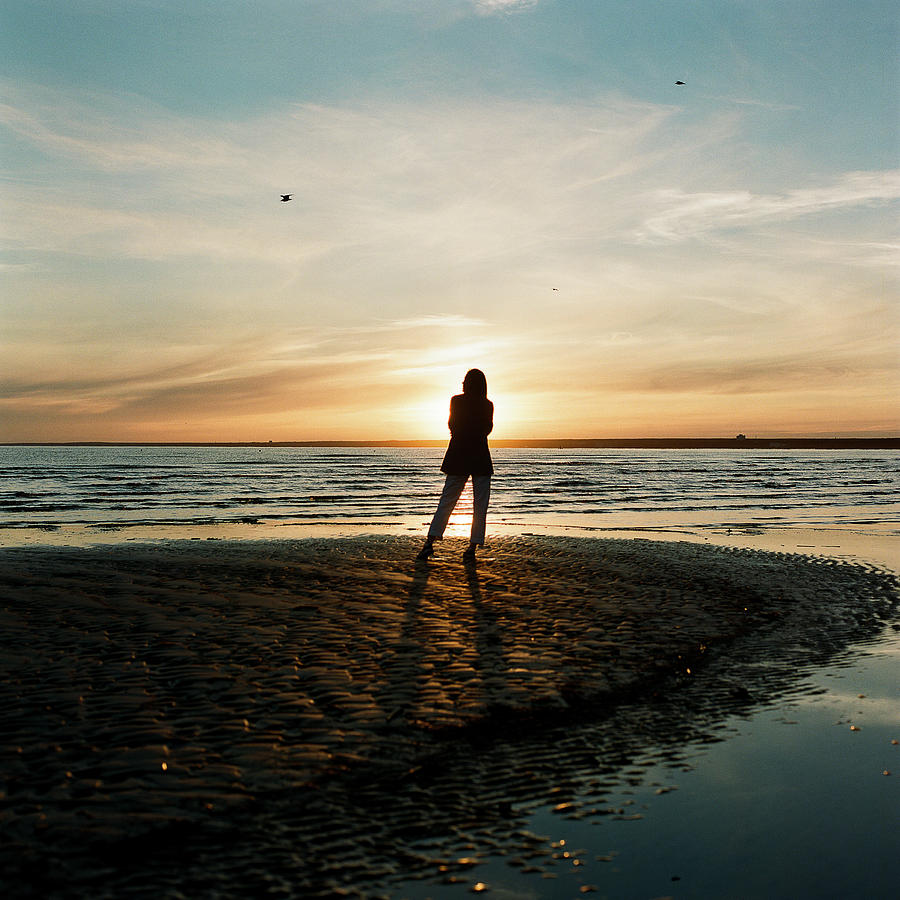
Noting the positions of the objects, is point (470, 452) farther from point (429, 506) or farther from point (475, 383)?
point (429, 506)

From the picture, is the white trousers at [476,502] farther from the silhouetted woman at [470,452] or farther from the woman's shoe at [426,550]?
the woman's shoe at [426,550]

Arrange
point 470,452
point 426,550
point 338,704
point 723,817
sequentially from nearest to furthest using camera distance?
point 723,817
point 338,704
point 470,452
point 426,550

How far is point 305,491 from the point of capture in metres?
38.1

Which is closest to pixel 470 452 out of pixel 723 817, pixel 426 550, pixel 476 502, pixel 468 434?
pixel 468 434

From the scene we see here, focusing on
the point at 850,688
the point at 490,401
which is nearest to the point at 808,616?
the point at 850,688

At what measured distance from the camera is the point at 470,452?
479 inches

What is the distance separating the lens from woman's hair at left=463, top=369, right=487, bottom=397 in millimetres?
12273

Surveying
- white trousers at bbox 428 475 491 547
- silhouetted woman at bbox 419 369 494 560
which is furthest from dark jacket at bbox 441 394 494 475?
white trousers at bbox 428 475 491 547

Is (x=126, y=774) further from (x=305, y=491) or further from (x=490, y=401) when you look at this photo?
(x=305, y=491)

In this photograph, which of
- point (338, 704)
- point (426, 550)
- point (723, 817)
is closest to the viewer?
point (723, 817)

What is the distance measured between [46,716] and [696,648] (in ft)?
16.6

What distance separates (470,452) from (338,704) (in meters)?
7.18

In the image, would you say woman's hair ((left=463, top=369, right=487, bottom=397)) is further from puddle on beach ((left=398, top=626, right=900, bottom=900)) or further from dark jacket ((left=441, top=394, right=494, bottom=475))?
puddle on beach ((left=398, top=626, right=900, bottom=900))

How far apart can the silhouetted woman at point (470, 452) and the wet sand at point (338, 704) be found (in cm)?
147
